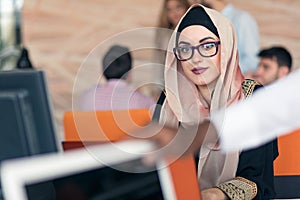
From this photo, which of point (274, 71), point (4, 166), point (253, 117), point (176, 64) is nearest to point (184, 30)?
point (176, 64)

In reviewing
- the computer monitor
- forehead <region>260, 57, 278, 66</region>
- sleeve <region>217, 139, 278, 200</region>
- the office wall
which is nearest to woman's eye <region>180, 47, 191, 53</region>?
sleeve <region>217, 139, 278, 200</region>

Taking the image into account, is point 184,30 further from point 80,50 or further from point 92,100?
point 80,50

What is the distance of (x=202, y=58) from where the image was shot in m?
1.43

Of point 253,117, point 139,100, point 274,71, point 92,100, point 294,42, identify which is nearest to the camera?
point 253,117

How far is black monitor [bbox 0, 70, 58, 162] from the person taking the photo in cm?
120

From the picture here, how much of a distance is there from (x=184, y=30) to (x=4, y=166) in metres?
0.81

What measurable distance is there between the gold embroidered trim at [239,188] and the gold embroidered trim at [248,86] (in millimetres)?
209

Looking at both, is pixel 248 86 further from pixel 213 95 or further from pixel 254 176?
pixel 254 176

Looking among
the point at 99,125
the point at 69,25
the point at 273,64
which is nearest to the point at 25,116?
the point at 99,125

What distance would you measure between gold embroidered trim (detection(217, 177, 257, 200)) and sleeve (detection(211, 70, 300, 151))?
154 mm

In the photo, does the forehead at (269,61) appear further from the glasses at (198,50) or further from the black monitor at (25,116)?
the black monitor at (25,116)

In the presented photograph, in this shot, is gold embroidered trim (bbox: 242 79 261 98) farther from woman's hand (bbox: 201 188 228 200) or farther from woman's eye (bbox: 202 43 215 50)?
woman's hand (bbox: 201 188 228 200)

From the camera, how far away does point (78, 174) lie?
0.81 meters

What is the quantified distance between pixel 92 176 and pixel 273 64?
3241 millimetres
